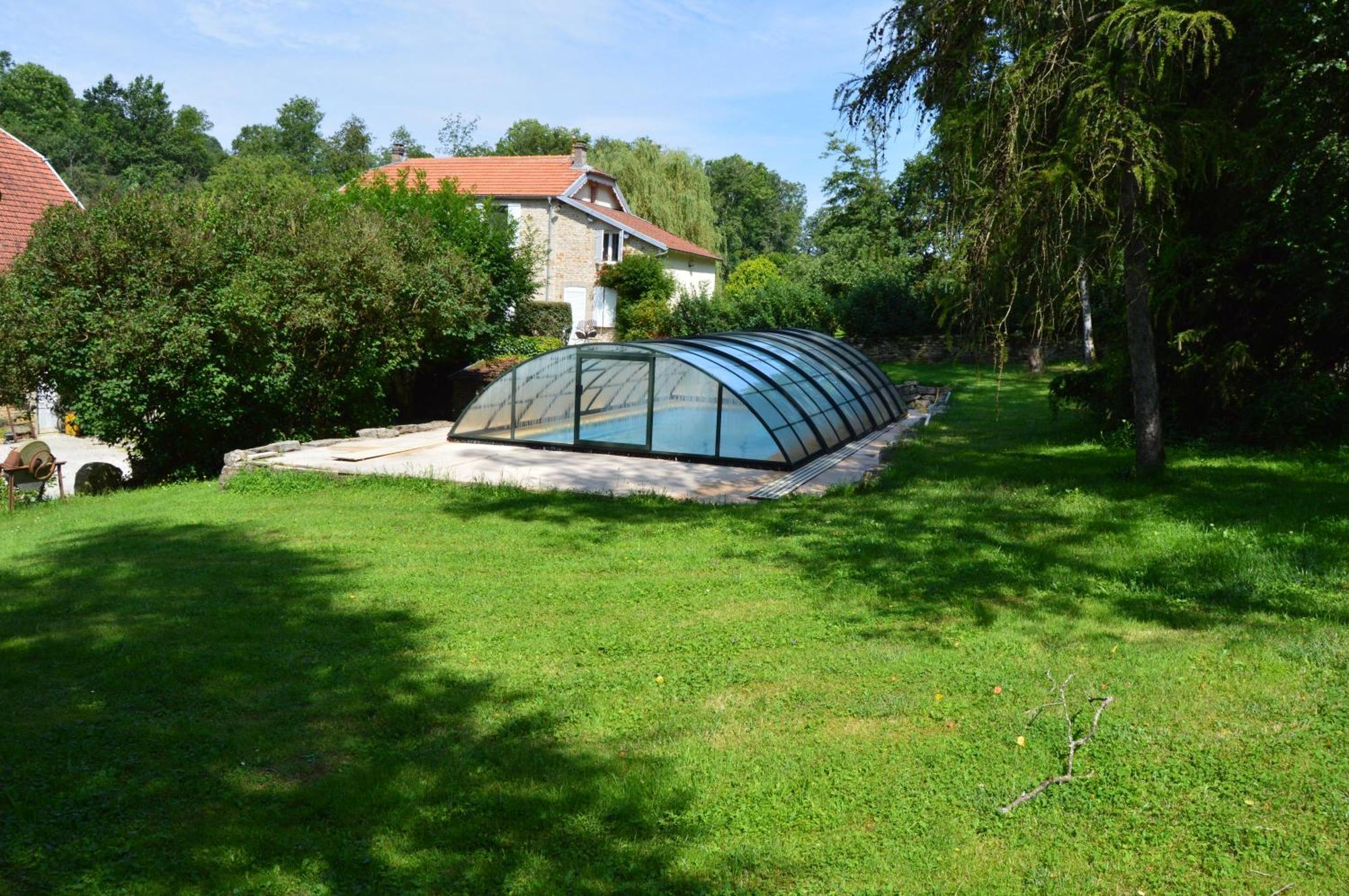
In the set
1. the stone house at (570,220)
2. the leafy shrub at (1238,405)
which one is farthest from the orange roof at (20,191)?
the leafy shrub at (1238,405)

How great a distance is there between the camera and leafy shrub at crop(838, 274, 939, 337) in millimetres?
34156

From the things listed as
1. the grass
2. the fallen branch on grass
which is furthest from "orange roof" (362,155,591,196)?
the fallen branch on grass

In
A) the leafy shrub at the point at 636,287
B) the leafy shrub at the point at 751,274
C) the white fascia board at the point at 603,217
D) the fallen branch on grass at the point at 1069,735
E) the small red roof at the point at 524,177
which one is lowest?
the fallen branch on grass at the point at 1069,735

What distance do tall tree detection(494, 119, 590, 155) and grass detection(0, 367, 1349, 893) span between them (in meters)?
70.5

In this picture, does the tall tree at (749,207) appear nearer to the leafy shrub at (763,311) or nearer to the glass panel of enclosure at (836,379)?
the leafy shrub at (763,311)

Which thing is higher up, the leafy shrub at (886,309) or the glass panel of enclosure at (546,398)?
the leafy shrub at (886,309)

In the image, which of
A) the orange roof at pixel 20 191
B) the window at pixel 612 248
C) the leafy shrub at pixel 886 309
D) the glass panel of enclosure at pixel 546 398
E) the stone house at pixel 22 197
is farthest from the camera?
the window at pixel 612 248

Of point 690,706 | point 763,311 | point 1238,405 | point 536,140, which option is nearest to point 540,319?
point 763,311

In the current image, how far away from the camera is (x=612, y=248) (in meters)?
41.9

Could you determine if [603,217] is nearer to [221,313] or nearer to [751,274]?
[751,274]

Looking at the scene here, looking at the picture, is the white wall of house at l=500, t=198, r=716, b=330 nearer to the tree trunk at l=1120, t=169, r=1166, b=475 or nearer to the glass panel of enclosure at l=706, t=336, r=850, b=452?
the glass panel of enclosure at l=706, t=336, r=850, b=452

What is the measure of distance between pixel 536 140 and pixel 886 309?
48.9m

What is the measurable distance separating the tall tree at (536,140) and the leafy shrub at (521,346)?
5482 cm

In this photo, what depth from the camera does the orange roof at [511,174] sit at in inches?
1622
